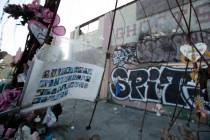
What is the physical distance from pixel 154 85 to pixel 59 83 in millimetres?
7418

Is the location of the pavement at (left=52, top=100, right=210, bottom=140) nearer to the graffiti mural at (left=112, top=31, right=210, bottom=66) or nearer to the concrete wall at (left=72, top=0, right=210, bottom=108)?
the concrete wall at (left=72, top=0, right=210, bottom=108)

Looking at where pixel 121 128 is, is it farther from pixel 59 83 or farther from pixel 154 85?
pixel 59 83

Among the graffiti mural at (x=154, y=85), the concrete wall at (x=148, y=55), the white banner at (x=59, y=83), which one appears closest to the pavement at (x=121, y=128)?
the graffiti mural at (x=154, y=85)

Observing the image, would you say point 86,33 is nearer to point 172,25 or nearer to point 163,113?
point 172,25

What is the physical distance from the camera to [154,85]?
28.4ft

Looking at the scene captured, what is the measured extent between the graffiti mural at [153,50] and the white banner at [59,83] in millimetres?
5513

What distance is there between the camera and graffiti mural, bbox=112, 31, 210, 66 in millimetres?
7675

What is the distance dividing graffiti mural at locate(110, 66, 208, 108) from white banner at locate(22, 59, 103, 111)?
17.0ft

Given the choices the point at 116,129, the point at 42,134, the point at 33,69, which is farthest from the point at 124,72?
the point at 33,69

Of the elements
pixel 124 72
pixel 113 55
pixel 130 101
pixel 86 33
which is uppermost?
pixel 86 33

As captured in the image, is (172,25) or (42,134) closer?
(42,134)

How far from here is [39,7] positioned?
185cm

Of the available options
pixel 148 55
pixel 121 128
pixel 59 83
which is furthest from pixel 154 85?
pixel 59 83

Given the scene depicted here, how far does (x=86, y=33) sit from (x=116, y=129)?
9.24 metres
